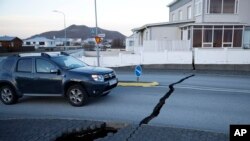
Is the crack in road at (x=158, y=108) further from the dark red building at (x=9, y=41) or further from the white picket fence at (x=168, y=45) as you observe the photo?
the dark red building at (x=9, y=41)

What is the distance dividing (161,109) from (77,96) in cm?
283

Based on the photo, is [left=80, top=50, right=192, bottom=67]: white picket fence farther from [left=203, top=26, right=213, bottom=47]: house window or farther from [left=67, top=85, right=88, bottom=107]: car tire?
[left=67, top=85, right=88, bottom=107]: car tire

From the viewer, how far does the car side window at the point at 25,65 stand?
8.62 meters

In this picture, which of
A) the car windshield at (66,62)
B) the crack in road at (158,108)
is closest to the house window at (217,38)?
the crack in road at (158,108)

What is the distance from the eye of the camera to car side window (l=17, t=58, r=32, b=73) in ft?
28.3

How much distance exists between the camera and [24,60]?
345 inches

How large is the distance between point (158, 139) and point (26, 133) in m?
2.96

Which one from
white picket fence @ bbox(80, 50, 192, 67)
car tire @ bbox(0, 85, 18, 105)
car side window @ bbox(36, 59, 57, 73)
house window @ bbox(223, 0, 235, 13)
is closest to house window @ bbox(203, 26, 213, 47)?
house window @ bbox(223, 0, 235, 13)

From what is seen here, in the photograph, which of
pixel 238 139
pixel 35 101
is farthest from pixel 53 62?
pixel 238 139

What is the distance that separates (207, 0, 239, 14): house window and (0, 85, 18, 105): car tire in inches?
819

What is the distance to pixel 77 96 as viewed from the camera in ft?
26.6

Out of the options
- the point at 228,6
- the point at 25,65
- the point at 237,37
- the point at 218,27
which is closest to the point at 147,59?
the point at 218,27

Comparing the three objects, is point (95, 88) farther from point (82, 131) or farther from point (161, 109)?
point (82, 131)

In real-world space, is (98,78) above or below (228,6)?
below
